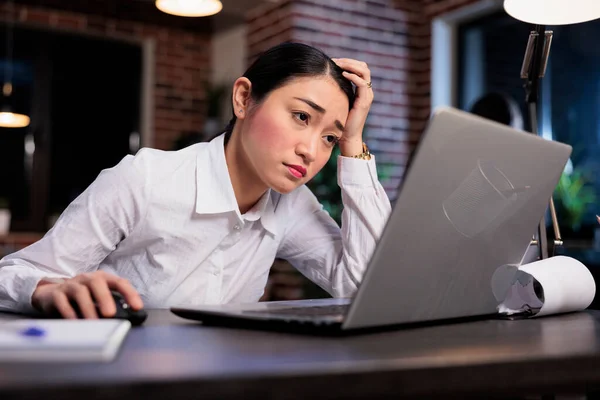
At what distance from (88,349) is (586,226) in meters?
3.92

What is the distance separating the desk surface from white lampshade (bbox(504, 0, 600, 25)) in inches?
31.3

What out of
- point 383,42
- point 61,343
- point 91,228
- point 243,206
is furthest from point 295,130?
point 383,42

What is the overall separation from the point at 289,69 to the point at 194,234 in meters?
0.40

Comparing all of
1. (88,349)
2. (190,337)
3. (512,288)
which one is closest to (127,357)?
(88,349)

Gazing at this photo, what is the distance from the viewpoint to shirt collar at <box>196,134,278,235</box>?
4.45 feet

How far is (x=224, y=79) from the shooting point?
5980 millimetres

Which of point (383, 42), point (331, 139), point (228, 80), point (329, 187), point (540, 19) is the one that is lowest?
point (329, 187)

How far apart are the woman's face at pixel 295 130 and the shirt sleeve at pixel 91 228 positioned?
25 cm

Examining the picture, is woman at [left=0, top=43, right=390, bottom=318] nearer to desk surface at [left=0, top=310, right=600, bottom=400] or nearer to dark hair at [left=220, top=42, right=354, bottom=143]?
dark hair at [left=220, top=42, right=354, bottom=143]

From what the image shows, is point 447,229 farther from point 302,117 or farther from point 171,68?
point 171,68

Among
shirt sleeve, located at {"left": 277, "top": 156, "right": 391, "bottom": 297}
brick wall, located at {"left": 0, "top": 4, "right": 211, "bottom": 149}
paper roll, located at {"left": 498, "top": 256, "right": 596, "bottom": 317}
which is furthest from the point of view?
brick wall, located at {"left": 0, "top": 4, "right": 211, "bottom": 149}

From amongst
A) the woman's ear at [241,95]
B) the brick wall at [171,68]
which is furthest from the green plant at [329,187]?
the woman's ear at [241,95]

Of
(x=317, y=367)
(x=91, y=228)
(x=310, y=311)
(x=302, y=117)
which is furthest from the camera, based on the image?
(x=302, y=117)

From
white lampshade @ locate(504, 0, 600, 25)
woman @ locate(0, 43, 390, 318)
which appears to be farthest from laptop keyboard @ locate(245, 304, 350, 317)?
white lampshade @ locate(504, 0, 600, 25)
